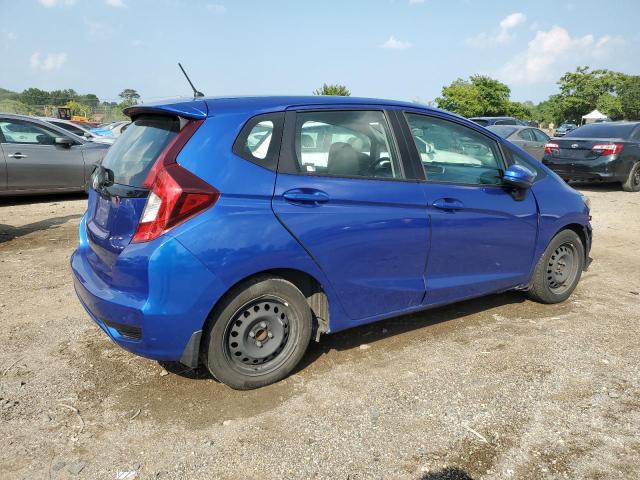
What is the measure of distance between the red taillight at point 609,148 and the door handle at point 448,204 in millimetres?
8512

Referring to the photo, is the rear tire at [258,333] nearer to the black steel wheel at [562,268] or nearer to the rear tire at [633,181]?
the black steel wheel at [562,268]

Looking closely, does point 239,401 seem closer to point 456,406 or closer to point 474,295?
point 456,406

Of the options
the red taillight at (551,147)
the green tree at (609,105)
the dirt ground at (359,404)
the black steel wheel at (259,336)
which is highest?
the green tree at (609,105)

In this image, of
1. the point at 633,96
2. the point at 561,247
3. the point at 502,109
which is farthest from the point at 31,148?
the point at 633,96

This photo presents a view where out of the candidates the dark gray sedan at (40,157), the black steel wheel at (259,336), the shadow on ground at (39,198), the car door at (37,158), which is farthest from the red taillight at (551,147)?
the black steel wheel at (259,336)

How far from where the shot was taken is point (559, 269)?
4.40m

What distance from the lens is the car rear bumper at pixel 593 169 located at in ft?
33.9

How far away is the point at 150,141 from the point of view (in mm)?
2914

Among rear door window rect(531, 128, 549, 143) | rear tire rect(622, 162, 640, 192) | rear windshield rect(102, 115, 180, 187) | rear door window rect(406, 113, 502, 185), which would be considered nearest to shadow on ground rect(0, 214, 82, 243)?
rear windshield rect(102, 115, 180, 187)

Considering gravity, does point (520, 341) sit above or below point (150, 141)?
below

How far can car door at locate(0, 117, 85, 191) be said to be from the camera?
8.11 meters

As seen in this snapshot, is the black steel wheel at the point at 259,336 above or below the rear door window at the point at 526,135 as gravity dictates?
below

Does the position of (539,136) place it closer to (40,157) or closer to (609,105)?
(40,157)

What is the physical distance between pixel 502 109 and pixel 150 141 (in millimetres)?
50188
